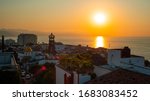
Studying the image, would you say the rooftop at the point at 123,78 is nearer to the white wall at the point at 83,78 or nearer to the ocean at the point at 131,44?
the white wall at the point at 83,78

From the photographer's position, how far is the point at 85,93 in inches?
179

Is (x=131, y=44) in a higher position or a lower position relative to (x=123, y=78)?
lower

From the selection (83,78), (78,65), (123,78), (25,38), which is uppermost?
(78,65)

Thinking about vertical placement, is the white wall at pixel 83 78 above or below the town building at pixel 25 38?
above

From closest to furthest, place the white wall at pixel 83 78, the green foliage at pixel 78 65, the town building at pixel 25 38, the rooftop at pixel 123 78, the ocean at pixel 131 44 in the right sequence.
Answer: the rooftop at pixel 123 78 < the white wall at pixel 83 78 < the green foliage at pixel 78 65 < the ocean at pixel 131 44 < the town building at pixel 25 38

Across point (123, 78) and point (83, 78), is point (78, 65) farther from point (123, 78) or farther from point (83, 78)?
point (123, 78)

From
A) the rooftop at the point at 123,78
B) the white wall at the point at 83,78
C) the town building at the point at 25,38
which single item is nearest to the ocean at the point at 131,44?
the town building at the point at 25,38

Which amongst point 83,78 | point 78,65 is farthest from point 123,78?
point 78,65

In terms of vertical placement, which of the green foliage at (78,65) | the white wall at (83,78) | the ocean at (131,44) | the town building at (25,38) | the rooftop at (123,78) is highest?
the green foliage at (78,65)

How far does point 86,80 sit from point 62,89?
2193 mm

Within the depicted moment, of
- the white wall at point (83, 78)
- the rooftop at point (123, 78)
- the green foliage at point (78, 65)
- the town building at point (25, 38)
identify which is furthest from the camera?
the town building at point (25, 38)

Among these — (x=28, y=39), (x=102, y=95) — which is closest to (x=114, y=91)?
(x=102, y=95)

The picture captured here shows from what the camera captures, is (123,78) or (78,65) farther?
(78,65)

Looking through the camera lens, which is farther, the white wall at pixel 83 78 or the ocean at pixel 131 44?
the ocean at pixel 131 44
